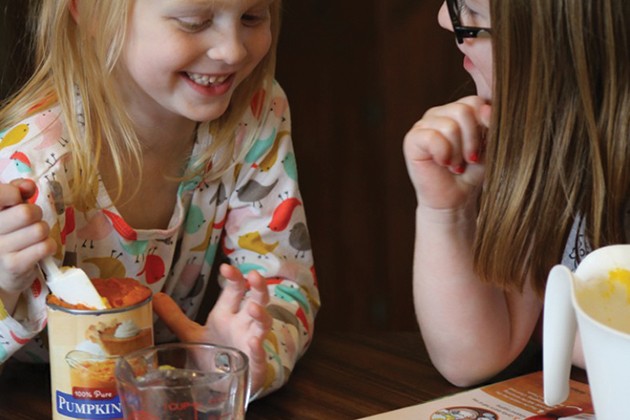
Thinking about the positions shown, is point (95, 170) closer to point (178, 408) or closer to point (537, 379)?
point (178, 408)

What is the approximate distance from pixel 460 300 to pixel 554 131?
0.24m

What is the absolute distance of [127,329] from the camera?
33.6 inches

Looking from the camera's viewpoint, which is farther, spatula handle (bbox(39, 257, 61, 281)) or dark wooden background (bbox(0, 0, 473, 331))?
dark wooden background (bbox(0, 0, 473, 331))

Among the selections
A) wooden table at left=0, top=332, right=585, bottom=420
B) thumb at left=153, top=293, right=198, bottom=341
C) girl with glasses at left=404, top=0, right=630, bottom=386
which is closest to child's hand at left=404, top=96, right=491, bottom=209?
girl with glasses at left=404, top=0, right=630, bottom=386

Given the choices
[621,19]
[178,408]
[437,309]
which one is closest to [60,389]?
[178,408]

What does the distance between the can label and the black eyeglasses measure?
47 centimetres

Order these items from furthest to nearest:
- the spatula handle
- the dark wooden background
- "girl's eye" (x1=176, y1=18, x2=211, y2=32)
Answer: the dark wooden background < "girl's eye" (x1=176, y1=18, x2=211, y2=32) < the spatula handle

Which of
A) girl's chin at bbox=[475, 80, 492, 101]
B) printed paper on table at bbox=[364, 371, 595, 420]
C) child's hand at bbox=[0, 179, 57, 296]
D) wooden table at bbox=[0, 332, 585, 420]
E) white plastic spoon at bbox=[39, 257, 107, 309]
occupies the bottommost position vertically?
wooden table at bbox=[0, 332, 585, 420]

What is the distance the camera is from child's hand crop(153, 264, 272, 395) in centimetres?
98

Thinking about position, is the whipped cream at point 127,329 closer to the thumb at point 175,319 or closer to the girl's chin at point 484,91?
the thumb at point 175,319

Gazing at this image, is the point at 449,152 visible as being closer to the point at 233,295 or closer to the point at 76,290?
the point at 233,295

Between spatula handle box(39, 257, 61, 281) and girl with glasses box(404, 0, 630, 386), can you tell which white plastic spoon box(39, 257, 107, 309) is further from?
girl with glasses box(404, 0, 630, 386)

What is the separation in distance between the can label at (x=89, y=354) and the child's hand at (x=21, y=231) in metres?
0.11

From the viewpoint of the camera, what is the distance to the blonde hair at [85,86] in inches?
44.9
